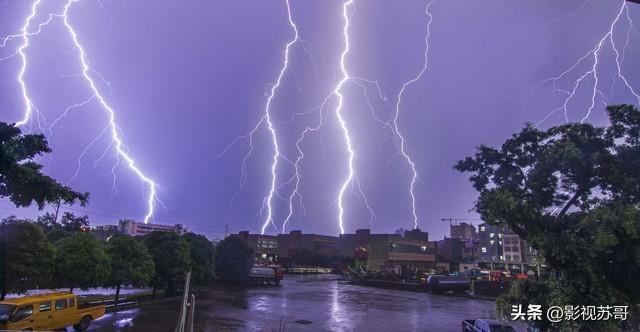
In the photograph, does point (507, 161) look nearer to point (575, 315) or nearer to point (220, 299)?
point (575, 315)

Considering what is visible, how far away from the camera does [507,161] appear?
1200cm

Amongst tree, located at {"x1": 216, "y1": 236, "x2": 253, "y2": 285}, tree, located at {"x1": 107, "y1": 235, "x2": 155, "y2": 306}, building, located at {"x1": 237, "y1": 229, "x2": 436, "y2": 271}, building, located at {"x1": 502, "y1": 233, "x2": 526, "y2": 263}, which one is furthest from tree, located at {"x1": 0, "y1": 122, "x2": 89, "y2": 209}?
building, located at {"x1": 502, "y1": 233, "x2": 526, "y2": 263}

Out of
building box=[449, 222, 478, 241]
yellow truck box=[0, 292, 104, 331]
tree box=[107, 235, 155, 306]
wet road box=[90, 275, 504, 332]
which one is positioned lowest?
wet road box=[90, 275, 504, 332]

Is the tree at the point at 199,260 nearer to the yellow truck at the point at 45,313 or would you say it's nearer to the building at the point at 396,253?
the yellow truck at the point at 45,313

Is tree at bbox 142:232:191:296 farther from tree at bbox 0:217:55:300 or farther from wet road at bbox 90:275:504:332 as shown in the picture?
tree at bbox 0:217:55:300

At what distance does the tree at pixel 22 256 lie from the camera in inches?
570

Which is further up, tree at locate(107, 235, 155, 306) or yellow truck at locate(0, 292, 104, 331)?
tree at locate(107, 235, 155, 306)

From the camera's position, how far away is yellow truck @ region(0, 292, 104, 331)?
1250 centimetres

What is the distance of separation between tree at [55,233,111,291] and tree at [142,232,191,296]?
6.24 metres

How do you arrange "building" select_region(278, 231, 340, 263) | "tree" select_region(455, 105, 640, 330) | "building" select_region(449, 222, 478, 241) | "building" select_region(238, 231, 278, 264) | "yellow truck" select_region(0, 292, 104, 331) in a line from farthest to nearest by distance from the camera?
1. "building" select_region(449, 222, 478, 241)
2. "building" select_region(238, 231, 278, 264)
3. "building" select_region(278, 231, 340, 263)
4. "yellow truck" select_region(0, 292, 104, 331)
5. "tree" select_region(455, 105, 640, 330)

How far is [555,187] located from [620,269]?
8.02ft

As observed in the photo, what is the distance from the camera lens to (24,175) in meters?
9.93

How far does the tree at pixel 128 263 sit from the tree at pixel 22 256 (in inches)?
190

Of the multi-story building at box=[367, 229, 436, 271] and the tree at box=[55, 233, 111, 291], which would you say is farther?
the multi-story building at box=[367, 229, 436, 271]
